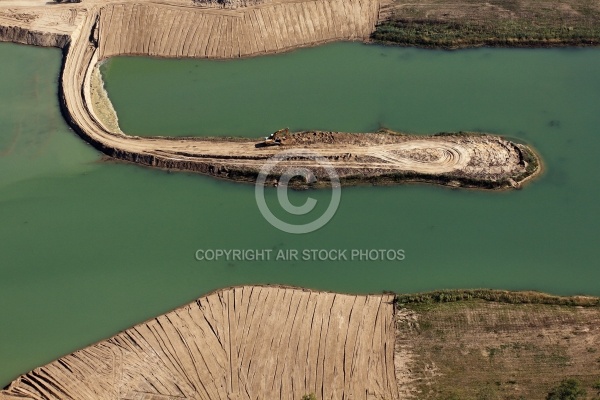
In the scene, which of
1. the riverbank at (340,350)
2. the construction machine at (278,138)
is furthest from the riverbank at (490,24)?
the riverbank at (340,350)

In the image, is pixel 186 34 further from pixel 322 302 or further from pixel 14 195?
pixel 322 302

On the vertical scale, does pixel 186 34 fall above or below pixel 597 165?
above

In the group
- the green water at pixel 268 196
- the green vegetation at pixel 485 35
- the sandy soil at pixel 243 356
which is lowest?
the sandy soil at pixel 243 356

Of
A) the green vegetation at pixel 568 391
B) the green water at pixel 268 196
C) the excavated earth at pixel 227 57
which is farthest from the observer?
the excavated earth at pixel 227 57

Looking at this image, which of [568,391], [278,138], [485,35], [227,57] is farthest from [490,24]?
[568,391]

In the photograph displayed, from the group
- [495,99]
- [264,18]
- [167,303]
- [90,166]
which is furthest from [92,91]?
[495,99]

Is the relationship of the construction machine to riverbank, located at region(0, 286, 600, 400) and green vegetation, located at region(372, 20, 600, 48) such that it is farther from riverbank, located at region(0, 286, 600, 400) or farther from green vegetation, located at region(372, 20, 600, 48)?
green vegetation, located at region(372, 20, 600, 48)

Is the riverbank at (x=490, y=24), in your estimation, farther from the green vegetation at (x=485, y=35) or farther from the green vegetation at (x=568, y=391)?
the green vegetation at (x=568, y=391)
